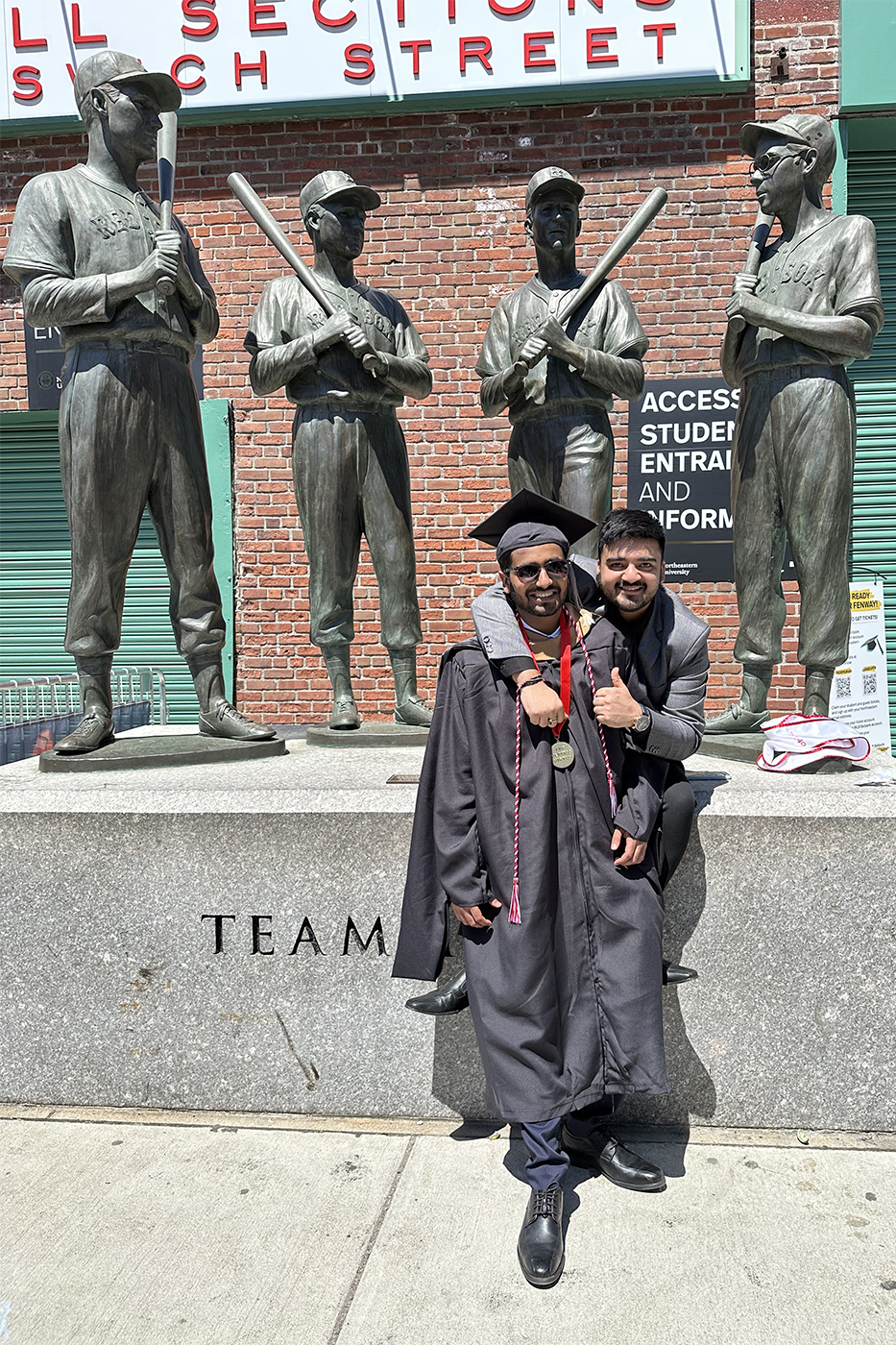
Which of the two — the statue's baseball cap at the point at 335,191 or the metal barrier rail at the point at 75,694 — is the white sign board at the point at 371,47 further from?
the statue's baseball cap at the point at 335,191

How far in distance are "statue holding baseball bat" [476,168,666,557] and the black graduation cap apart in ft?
5.16

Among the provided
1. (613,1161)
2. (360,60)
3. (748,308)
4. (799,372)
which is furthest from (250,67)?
(613,1161)

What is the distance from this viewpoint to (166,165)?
12.8 feet

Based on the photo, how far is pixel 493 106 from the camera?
26.7ft

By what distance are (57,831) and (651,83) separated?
22.7 ft

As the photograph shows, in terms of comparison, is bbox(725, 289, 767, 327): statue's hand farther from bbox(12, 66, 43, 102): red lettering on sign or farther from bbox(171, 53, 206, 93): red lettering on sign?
bbox(12, 66, 43, 102): red lettering on sign

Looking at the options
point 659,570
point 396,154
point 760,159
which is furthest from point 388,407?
point 396,154

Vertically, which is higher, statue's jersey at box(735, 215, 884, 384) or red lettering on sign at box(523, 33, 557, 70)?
red lettering on sign at box(523, 33, 557, 70)

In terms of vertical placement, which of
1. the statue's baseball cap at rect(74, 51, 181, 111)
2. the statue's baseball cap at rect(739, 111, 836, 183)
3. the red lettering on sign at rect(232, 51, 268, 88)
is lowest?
the statue's baseball cap at rect(739, 111, 836, 183)

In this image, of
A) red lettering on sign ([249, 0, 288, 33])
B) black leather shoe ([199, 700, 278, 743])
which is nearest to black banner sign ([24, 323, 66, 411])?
red lettering on sign ([249, 0, 288, 33])

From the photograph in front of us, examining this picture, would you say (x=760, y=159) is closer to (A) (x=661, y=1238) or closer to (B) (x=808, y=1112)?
(B) (x=808, y=1112)

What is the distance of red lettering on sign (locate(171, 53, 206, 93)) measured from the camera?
27.2 feet

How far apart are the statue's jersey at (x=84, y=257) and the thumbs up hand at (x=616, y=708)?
87.0 inches

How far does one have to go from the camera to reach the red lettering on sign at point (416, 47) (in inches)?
319
